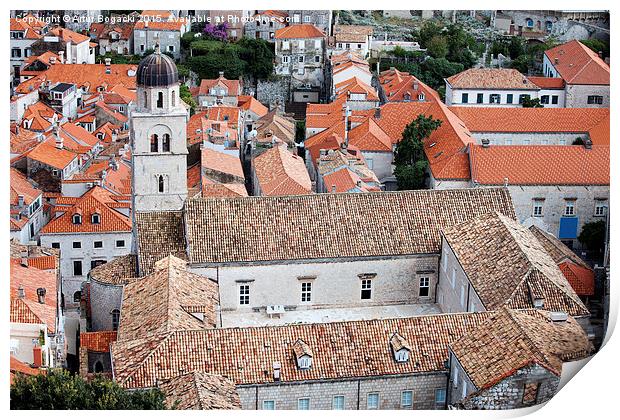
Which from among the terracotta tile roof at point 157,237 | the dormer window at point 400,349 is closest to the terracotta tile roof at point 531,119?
the terracotta tile roof at point 157,237

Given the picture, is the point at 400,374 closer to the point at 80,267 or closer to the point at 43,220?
the point at 80,267

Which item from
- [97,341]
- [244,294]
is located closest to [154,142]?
[244,294]

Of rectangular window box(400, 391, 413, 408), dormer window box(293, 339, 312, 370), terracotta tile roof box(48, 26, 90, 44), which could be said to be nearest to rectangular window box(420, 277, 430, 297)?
rectangular window box(400, 391, 413, 408)

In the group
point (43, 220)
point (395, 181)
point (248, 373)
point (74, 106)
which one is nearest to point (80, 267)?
point (43, 220)

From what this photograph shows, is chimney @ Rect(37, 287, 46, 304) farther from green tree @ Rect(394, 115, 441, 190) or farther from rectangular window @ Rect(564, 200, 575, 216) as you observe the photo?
rectangular window @ Rect(564, 200, 575, 216)

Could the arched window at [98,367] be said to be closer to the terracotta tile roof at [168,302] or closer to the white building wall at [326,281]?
the terracotta tile roof at [168,302]
